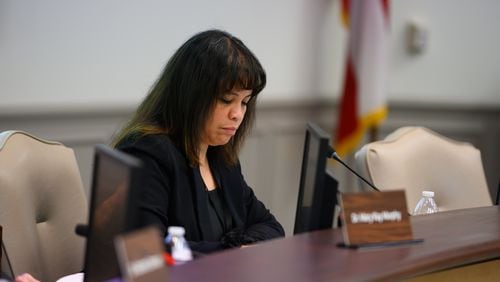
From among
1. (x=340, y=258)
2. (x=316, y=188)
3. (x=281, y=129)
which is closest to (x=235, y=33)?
(x=281, y=129)

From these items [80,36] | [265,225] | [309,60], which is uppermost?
[80,36]

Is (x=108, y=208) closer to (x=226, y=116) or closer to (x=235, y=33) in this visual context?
(x=226, y=116)

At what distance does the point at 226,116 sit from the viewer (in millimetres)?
2225

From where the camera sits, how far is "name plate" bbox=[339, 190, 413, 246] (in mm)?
1650

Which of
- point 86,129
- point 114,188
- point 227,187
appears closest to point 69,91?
point 86,129

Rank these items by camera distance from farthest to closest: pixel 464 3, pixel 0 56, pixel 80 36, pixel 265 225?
1. pixel 464 3
2. pixel 80 36
3. pixel 0 56
4. pixel 265 225

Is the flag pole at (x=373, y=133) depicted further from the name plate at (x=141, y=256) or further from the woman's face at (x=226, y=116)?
the name plate at (x=141, y=256)

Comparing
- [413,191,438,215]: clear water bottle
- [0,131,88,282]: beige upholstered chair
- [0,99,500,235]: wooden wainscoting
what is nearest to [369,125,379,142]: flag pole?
[0,99,500,235]: wooden wainscoting

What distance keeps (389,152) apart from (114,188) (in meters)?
1.47

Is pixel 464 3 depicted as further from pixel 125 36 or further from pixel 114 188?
pixel 114 188

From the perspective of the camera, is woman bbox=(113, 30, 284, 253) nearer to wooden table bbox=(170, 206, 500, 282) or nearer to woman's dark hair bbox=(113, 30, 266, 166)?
woman's dark hair bbox=(113, 30, 266, 166)

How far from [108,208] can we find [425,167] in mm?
1607

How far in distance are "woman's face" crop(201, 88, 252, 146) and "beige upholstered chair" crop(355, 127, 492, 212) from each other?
578 millimetres

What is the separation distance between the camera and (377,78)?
13.7ft
